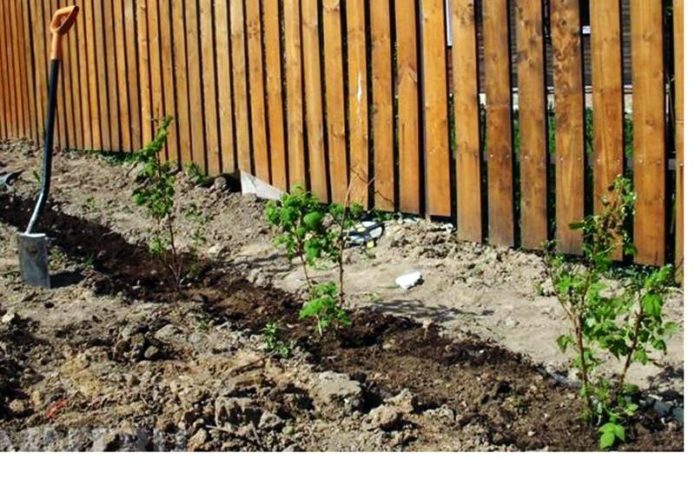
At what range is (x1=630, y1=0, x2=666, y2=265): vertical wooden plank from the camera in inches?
217

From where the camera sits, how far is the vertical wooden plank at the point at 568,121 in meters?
5.77

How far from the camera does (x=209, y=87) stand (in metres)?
8.10

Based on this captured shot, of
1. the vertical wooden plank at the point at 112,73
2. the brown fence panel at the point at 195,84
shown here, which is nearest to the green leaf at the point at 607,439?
the brown fence panel at the point at 195,84

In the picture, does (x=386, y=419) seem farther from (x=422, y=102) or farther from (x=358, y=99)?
(x=358, y=99)

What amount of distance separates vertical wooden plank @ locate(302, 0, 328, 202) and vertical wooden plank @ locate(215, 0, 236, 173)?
820 millimetres

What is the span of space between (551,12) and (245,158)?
2.53 metres

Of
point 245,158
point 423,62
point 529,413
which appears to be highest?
point 423,62

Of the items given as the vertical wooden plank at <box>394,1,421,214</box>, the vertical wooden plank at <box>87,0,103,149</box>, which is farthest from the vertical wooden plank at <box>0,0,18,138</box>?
the vertical wooden plank at <box>394,1,421,214</box>

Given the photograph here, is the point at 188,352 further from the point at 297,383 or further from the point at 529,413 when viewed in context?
the point at 529,413

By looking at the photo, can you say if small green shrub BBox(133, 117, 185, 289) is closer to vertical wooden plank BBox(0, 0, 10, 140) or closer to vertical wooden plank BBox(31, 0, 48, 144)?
vertical wooden plank BBox(31, 0, 48, 144)

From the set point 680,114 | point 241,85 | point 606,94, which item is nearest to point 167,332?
point 606,94

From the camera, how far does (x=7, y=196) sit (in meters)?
8.59

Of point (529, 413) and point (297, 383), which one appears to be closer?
point (529, 413)

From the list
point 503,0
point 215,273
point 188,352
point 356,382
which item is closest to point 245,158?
point 215,273
